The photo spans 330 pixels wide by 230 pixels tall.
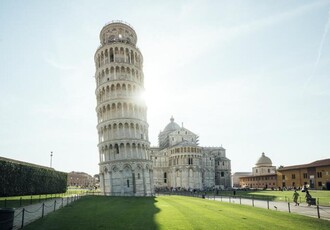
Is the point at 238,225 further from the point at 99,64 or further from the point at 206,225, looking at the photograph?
the point at 99,64

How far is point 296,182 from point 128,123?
166 feet

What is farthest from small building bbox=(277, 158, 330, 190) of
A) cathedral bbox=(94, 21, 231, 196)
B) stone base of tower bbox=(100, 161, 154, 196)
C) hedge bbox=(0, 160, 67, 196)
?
hedge bbox=(0, 160, 67, 196)

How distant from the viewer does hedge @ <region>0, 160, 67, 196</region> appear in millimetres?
39438

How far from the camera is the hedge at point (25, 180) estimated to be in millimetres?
39438

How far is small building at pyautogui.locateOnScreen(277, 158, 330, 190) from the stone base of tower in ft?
124

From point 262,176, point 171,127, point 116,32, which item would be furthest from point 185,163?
point 116,32

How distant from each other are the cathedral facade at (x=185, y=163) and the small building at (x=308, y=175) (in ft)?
78.3

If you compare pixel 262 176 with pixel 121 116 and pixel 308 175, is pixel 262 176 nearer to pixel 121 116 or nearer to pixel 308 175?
pixel 308 175

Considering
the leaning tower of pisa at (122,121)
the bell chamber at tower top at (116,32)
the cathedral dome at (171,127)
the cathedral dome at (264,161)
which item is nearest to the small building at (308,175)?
the cathedral dome at (264,161)

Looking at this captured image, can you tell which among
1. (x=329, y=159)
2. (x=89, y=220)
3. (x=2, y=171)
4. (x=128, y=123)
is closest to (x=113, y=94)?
(x=128, y=123)

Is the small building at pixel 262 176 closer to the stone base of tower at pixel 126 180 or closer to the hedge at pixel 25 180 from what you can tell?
the stone base of tower at pixel 126 180

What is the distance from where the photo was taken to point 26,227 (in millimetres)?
15961

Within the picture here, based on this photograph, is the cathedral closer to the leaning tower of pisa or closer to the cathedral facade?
the leaning tower of pisa

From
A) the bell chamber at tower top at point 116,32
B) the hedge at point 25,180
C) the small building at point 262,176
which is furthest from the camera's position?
the small building at point 262,176
